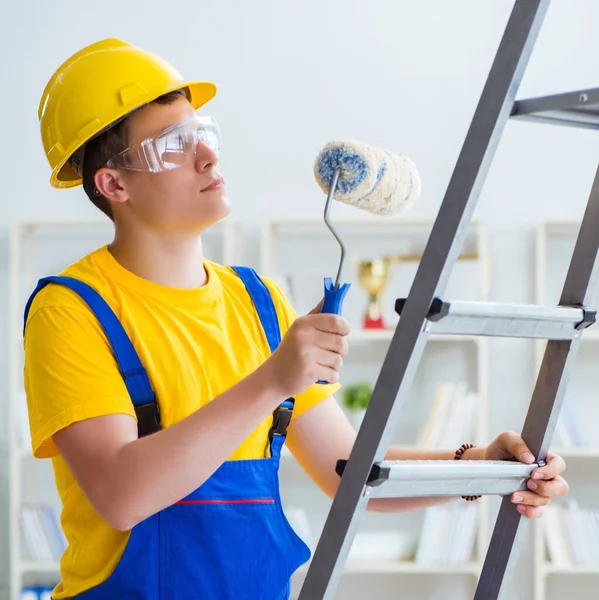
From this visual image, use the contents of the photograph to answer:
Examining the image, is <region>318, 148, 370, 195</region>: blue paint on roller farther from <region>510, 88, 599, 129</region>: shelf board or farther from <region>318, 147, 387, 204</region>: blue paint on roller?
<region>510, 88, 599, 129</region>: shelf board

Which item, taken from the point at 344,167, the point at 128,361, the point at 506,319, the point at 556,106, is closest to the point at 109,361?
the point at 128,361

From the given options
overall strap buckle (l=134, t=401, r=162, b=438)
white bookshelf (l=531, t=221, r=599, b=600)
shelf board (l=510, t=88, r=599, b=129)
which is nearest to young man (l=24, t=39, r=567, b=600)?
overall strap buckle (l=134, t=401, r=162, b=438)

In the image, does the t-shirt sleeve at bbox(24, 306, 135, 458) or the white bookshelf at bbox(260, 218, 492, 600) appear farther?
the white bookshelf at bbox(260, 218, 492, 600)

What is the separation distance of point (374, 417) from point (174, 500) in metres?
0.34

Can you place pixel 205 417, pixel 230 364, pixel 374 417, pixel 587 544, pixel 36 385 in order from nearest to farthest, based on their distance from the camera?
1. pixel 374 417
2. pixel 205 417
3. pixel 36 385
4. pixel 230 364
5. pixel 587 544

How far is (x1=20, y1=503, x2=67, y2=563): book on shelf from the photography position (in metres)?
3.84

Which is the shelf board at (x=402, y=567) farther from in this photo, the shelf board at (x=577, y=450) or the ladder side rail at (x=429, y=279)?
the ladder side rail at (x=429, y=279)

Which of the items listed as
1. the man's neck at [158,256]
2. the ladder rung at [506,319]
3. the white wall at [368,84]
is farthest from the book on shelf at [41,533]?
the ladder rung at [506,319]

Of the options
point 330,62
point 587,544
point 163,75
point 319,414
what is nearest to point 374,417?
point 319,414

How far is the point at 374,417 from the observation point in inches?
40.2

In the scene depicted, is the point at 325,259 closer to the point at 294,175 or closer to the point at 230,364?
the point at 294,175

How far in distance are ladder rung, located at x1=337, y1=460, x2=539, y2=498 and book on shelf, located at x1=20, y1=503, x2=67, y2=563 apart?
118 inches

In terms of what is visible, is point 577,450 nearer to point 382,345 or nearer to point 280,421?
point 382,345

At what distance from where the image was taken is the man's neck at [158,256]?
148cm
